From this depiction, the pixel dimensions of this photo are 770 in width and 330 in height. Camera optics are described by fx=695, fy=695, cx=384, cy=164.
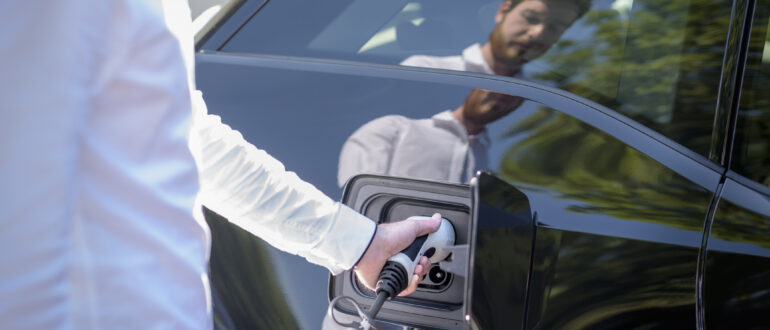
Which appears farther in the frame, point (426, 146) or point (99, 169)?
point (426, 146)

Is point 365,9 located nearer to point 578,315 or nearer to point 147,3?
point 578,315

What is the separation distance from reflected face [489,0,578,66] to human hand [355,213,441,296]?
0.42 m

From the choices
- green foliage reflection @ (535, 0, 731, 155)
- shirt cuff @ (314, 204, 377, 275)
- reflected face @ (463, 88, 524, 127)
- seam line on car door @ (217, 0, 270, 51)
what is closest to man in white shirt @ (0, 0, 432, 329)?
shirt cuff @ (314, 204, 377, 275)

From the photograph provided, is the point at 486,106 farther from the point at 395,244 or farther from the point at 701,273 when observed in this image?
the point at 701,273

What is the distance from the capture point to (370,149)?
4.60ft

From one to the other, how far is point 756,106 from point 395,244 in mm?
829

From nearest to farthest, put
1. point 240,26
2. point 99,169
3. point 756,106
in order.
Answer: point 99,169 → point 756,106 → point 240,26

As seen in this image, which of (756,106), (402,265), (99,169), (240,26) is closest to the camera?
(99,169)

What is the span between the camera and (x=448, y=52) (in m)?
1.53

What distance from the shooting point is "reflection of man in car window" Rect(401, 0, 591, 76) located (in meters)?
1.50

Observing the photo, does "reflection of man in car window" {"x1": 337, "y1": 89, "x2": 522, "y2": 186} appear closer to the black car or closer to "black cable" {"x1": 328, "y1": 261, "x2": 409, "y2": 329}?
the black car

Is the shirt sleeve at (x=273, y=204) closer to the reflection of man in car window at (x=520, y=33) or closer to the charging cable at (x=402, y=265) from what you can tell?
the charging cable at (x=402, y=265)

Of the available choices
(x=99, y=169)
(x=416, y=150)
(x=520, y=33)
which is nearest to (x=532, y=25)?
(x=520, y=33)

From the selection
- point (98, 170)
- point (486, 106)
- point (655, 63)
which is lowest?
point (98, 170)
